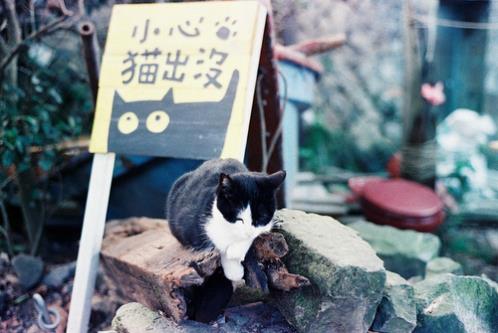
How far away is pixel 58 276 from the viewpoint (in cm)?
236

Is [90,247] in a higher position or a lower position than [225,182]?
lower

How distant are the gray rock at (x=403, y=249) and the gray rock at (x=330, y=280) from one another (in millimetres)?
1084

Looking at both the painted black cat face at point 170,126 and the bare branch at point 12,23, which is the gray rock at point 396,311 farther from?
the bare branch at point 12,23

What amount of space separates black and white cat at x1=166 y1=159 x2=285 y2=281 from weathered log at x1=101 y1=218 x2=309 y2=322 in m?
0.05

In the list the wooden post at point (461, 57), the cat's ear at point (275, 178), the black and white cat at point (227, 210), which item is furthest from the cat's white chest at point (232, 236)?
the wooden post at point (461, 57)

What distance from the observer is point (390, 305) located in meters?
1.42

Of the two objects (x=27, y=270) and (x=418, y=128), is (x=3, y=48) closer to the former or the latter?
(x=27, y=270)

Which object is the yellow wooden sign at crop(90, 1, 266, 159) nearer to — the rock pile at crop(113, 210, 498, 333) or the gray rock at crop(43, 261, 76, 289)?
the rock pile at crop(113, 210, 498, 333)

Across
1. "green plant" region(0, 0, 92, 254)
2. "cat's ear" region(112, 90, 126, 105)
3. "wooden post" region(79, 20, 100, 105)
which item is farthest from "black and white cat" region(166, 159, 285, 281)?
"green plant" region(0, 0, 92, 254)

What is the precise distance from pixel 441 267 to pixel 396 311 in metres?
1.02

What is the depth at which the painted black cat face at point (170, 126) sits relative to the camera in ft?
5.73

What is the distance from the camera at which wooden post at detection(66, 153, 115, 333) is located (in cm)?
176

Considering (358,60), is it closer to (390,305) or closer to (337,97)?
(337,97)

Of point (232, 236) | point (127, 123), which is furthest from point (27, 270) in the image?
point (232, 236)
